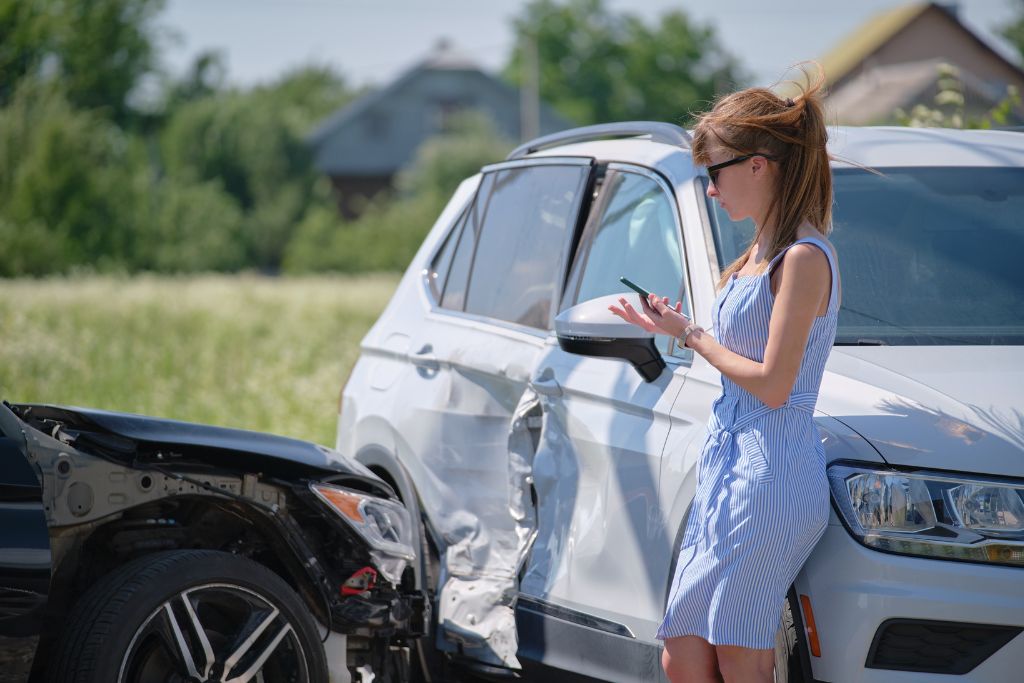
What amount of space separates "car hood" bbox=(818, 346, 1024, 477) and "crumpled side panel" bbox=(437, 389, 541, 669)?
1127mm

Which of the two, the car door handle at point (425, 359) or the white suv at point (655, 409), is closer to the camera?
the white suv at point (655, 409)

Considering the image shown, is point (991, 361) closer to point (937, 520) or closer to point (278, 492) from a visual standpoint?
point (937, 520)

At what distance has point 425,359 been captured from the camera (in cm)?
491

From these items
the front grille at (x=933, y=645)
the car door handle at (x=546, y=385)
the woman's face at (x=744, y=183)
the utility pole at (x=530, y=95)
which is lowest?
the front grille at (x=933, y=645)

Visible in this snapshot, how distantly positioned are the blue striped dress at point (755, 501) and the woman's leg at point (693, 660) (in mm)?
31

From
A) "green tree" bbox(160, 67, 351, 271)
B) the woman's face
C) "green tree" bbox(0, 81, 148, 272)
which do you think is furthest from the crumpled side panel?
"green tree" bbox(160, 67, 351, 271)

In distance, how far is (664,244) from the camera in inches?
159

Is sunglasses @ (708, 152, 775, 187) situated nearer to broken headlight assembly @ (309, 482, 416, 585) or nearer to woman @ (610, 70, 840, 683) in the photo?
woman @ (610, 70, 840, 683)

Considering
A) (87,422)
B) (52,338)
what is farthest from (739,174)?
(52,338)

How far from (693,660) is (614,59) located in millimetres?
93735

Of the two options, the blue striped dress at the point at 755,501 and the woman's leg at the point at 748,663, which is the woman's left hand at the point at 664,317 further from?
the woman's leg at the point at 748,663

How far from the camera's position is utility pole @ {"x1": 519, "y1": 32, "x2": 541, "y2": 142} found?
55.1 metres

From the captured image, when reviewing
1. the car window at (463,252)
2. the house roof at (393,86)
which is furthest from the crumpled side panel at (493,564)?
the house roof at (393,86)

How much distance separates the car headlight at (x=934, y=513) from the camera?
284cm
